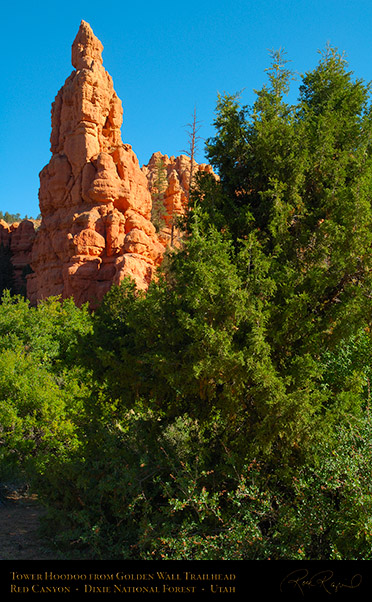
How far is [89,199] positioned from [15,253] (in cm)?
2017

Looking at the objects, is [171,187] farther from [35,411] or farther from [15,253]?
[35,411]

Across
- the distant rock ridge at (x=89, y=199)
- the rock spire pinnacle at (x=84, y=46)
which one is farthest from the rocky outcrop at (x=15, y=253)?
the rock spire pinnacle at (x=84, y=46)

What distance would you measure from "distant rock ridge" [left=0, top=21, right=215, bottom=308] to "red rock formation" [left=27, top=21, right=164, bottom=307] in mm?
73

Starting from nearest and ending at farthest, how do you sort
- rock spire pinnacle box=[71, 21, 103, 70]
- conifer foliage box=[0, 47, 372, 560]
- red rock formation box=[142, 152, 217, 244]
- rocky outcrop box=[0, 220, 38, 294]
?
conifer foliage box=[0, 47, 372, 560], rock spire pinnacle box=[71, 21, 103, 70], rocky outcrop box=[0, 220, 38, 294], red rock formation box=[142, 152, 217, 244]

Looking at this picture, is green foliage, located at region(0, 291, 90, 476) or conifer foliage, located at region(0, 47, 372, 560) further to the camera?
green foliage, located at region(0, 291, 90, 476)

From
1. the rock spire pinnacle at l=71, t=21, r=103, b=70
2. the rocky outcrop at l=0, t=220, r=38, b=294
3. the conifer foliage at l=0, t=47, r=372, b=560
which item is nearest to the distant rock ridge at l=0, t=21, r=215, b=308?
the rock spire pinnacle at l=71, t=21, r=103, b=70

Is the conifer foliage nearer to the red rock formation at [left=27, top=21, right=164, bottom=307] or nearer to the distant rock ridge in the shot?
the distant rock ridge

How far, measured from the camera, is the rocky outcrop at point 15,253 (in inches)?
1864

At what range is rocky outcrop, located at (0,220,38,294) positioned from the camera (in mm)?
47344

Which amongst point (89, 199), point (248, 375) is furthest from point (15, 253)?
point (248, 375)

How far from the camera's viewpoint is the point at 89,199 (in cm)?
3447

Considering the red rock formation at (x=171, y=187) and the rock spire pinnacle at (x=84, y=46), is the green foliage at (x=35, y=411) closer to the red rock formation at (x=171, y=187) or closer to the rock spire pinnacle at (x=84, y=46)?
the red rock formation at (x=171, y=187)
